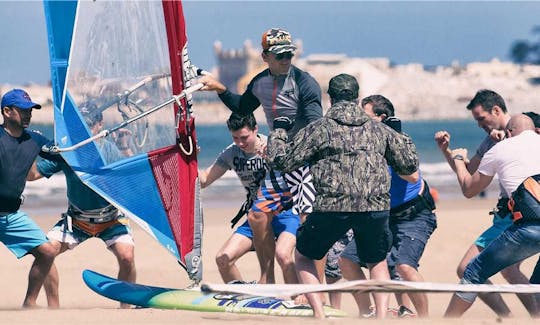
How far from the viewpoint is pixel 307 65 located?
148m

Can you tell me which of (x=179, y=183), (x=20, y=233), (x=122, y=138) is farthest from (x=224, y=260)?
(x=20, y=233)

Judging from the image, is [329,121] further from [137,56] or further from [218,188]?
[218,188]

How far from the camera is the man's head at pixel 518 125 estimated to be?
8.27m

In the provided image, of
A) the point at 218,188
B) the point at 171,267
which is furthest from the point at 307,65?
the point at 171,267

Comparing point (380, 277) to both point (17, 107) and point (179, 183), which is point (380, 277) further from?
point (17, 107)

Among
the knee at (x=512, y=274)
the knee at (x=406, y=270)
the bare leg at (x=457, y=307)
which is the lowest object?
the knee at (x=512, y=274)

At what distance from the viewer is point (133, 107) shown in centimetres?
888

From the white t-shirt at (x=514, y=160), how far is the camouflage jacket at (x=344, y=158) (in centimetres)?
83

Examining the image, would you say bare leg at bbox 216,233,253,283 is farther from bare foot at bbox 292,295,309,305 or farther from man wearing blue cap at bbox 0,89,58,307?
man wearing blue cap at bbox 0,89,58,307

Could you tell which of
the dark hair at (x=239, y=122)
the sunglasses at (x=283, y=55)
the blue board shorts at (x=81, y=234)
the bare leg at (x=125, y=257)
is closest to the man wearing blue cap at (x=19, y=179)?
the blue board shorts at (x=81, y=234)

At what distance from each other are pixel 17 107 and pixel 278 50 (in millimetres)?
2107

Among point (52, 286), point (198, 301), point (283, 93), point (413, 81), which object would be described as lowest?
point (413, 81)

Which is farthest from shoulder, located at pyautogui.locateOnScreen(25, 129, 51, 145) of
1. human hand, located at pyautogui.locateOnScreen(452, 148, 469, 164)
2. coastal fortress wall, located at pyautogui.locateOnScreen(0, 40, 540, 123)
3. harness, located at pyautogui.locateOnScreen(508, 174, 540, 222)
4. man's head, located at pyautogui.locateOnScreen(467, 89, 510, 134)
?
coastal fortress wall, located at pyautogui.locateOnScreen(0, 40, 540, 123)

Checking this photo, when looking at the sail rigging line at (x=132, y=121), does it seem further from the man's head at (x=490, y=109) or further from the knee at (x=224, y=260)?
the man's head at (x=490, y=109)
